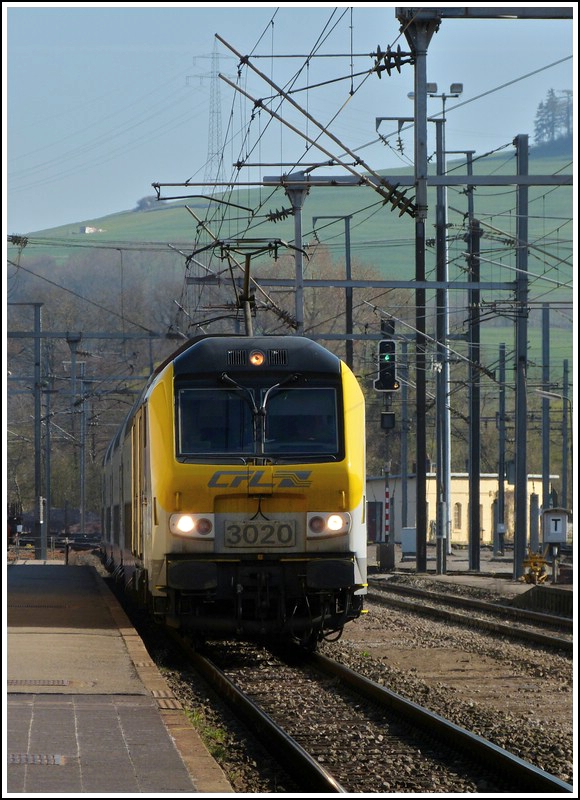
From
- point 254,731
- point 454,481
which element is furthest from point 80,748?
point 454,481

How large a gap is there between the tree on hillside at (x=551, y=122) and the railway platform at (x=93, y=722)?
516 ft

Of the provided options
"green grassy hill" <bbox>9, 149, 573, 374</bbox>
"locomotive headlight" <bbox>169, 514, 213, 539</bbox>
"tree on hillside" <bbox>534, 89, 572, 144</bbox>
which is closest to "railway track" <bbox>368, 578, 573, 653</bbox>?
"locomotive headlight" <bbox>169, 514, 213, 539</bbox>

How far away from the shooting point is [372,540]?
61.3 metres

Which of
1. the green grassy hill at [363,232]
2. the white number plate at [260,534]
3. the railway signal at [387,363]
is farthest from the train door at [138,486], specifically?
the green grassy hill at [363,232]

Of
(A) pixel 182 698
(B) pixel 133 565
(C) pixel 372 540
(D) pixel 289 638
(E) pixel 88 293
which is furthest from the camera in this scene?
(E) pixel 88 293

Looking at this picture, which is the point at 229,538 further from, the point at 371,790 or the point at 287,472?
the point at 371,790

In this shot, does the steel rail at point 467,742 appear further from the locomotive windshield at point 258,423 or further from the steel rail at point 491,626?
the steel rail at point 491,626

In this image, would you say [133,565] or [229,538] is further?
[133,565]

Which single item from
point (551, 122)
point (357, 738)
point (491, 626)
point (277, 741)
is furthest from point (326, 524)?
point (551, 122)

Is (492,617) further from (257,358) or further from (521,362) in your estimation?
(257,358)

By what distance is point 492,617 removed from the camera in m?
21.2

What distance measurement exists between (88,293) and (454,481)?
237 ft

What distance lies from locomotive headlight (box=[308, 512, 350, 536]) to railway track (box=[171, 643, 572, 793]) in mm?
1273

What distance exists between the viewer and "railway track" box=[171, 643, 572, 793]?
8062 mm
